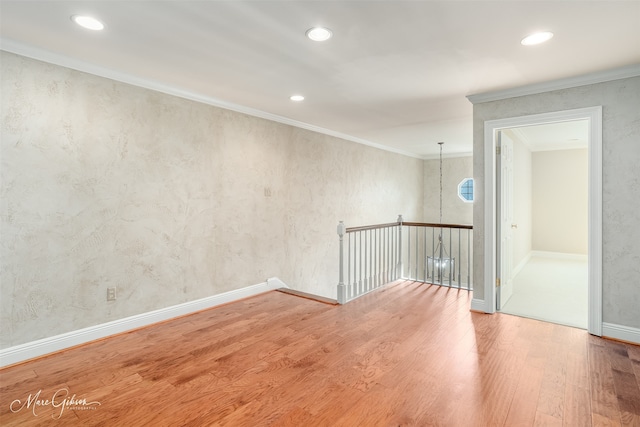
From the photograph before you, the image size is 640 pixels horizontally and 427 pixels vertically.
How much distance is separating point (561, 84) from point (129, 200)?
443 cm

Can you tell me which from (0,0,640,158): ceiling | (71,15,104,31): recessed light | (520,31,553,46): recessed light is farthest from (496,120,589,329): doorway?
(71,15,104,31): recessed light

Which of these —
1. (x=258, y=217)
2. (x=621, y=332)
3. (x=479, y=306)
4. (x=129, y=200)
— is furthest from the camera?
(x=258, y=217)

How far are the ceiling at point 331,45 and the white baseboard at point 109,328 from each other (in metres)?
2.35

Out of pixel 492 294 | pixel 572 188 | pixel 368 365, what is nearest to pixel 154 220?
pixel 368 365

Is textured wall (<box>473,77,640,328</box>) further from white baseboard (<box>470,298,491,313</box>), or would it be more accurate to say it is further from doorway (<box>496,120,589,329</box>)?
white baseboard (<box>470,298,491,313</box>)

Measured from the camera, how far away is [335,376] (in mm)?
2307

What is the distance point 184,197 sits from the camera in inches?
140

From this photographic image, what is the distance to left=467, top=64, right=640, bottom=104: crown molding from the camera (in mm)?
2838

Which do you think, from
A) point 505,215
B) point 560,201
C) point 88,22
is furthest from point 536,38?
point 560,201

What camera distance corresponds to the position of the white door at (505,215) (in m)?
3.72

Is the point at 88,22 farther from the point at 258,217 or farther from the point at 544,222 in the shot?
the point at 544,222

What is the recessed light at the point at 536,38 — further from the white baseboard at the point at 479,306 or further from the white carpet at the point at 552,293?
the white carpet at the point at 552,293

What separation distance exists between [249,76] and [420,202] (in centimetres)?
675

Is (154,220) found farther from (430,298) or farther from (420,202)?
(420,202)
